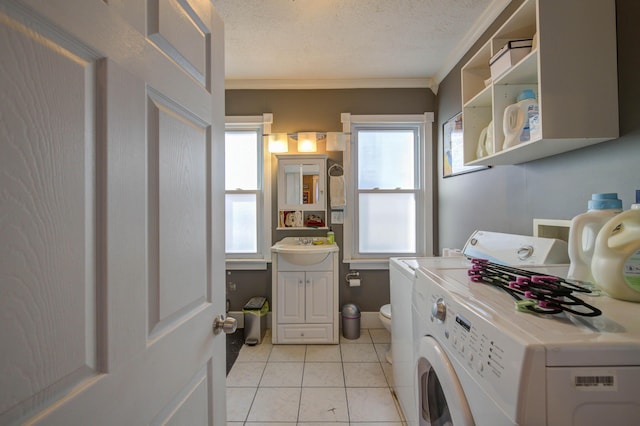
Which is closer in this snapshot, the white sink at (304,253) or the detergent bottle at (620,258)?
the detergent bottle at (620,258)

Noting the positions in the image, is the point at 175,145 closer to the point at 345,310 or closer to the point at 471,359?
the point at 471,359

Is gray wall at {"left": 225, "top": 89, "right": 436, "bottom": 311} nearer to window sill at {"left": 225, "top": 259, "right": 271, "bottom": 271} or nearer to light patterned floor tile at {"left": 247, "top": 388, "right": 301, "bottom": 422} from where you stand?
window sill at {"left": 225, "top": 259, "right": 271, "bottom": 271}

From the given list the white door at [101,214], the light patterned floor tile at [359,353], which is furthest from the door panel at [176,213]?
the light patterned floor tile at [359,353]

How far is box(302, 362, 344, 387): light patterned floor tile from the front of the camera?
71.6 inches

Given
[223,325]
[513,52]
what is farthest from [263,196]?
[513,52]

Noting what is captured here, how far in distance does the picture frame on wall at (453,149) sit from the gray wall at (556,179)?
66 mm

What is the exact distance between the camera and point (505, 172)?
165cm

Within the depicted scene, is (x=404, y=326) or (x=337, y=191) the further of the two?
(x=337, y=191)

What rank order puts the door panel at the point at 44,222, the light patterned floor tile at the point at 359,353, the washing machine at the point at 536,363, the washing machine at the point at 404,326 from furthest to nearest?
the light patterned floor tile at the point at 359,353 → the washing machine at the point at 404,326 → the washing machine at the point at 536,363 → the door panel at the point at 44,222

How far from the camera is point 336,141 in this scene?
2590 millimetres

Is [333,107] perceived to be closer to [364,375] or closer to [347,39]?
[347,39]

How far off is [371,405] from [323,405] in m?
0.30

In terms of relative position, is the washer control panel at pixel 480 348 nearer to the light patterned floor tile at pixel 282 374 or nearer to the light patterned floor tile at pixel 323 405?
the light patterned floor tile at pixel 323 405

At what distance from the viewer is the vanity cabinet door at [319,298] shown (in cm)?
234
